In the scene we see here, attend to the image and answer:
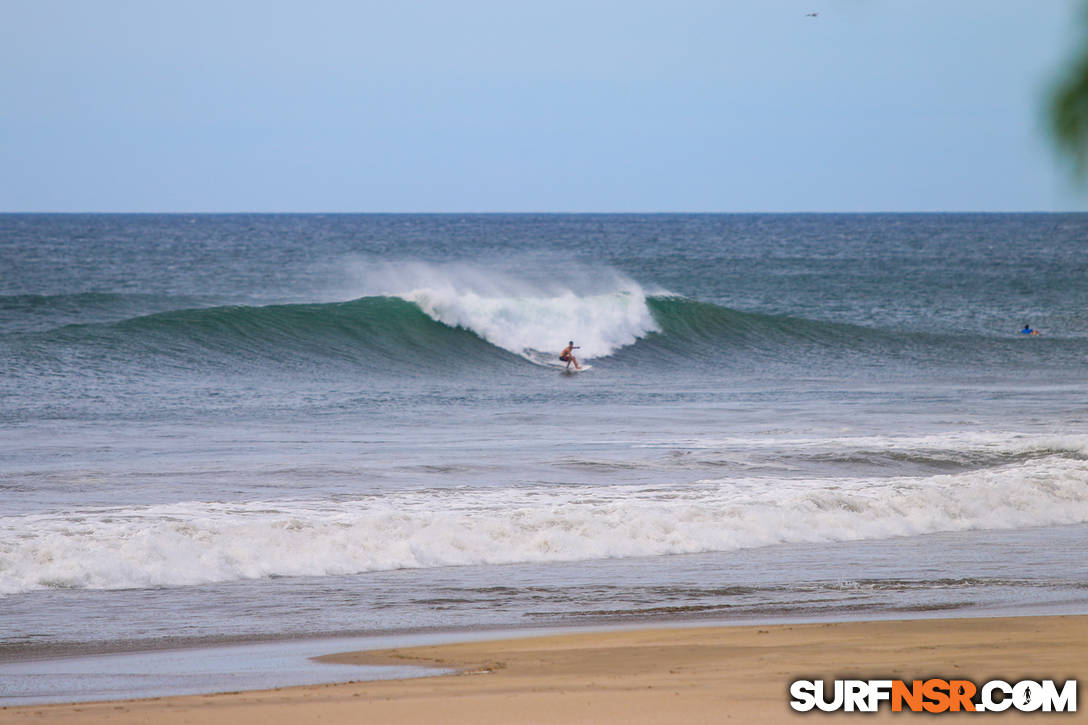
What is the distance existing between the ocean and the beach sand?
1.80 ft

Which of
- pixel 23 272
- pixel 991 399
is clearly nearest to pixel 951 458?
pixel 991 399

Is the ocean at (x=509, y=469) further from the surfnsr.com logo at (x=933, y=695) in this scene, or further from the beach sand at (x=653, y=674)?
the surfnsr.com logo at (x=933, y=695)

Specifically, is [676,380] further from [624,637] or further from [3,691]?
[3,691]

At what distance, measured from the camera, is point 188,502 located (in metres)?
10.6

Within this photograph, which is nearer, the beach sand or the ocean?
the beach sand

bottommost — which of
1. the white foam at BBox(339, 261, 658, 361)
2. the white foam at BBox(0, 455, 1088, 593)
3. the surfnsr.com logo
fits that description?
the surfnsr.com logo

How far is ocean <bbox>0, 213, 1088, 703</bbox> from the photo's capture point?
7.93 meters

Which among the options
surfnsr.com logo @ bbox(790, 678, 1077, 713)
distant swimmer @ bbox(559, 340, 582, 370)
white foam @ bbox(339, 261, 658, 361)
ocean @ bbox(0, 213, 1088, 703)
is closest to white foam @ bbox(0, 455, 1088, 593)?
ocean @ bbox(0, 213, 1088, 703)

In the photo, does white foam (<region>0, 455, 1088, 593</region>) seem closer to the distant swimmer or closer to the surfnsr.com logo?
the surfnsr.com logo

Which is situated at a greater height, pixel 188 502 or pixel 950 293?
pixel 950 293

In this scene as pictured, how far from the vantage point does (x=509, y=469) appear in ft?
41.4

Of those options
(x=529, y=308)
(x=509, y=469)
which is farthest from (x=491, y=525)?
(x=529, y=308)

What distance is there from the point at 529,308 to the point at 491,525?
64.9 ft

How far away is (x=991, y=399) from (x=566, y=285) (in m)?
16.7
